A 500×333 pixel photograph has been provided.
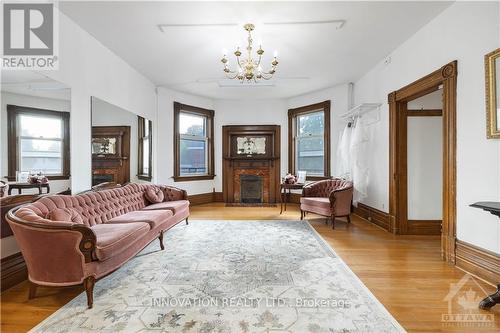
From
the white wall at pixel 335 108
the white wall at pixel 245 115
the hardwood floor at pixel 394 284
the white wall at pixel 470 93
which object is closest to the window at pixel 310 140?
the white wall at pixel 335 108

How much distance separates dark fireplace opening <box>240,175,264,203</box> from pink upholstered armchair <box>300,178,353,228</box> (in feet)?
6.79

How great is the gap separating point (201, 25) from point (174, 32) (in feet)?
1.50

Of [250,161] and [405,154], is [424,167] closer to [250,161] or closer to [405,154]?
[405,154]

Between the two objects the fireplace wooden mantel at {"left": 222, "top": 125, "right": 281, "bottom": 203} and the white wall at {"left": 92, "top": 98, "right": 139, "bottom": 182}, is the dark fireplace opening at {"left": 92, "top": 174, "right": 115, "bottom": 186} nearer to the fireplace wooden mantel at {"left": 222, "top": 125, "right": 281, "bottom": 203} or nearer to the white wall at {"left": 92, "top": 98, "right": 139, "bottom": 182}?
the white wall at {"left": 92, "top": 98, "right": 139, "bottom": 182}

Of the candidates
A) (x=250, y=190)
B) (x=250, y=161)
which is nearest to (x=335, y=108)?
(x=250, y=161)

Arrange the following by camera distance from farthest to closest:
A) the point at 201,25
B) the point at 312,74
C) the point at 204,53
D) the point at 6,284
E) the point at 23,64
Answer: the point at 312,74
the point at 204,53
the point at 201,25
the point at 23,64
the point at 6,284

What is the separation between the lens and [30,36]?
278 centimetres

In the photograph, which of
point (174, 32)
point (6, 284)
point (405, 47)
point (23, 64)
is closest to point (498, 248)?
point (405, 47)

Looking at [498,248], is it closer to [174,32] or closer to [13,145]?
[174,32]

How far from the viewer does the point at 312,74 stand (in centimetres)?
525

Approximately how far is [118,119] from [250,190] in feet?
13.5

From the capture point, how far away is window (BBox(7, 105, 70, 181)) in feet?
8.20

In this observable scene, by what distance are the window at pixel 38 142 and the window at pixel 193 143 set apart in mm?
3340

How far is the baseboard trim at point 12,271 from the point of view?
2393mm
